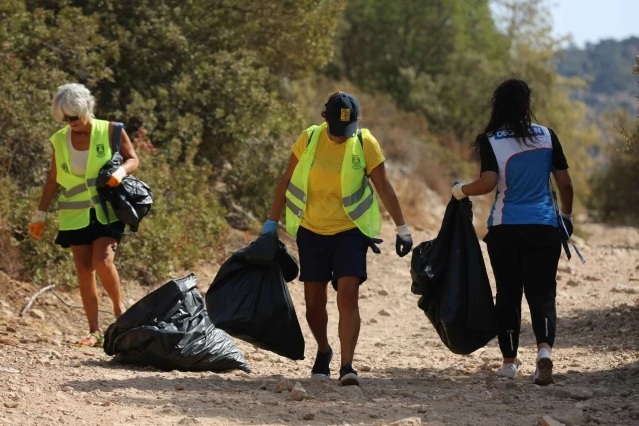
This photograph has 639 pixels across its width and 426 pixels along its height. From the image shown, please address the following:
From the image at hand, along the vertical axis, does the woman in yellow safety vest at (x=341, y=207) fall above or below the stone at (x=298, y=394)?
above

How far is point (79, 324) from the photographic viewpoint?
8.41m

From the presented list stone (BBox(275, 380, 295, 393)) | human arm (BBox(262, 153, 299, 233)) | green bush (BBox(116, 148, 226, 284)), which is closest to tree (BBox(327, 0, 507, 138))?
green bush (BBox(116, 148, 226, 284))

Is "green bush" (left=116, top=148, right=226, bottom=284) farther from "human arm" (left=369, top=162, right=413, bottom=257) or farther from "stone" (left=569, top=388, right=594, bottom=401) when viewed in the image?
"stone" (left=569, top=388, right=594, bottom=401)

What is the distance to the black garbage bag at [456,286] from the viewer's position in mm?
6016

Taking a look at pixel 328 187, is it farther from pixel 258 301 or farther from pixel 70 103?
pixel 70 103

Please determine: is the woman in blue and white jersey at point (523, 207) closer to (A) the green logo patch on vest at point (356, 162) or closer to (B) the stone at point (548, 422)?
(A) the green logo patch on vest at point (356, 162)

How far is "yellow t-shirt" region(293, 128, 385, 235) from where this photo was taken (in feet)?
19.4

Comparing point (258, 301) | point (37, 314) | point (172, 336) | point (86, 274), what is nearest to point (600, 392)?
point (258, 301)

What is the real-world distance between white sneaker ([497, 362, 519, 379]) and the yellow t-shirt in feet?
4.37

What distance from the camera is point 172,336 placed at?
6.26m

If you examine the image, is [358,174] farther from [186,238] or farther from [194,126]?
[194,126]

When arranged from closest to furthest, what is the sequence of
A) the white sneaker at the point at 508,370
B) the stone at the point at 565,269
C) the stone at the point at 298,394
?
the stone at the point at 298,394
the white sneaker at the point at 508,370
the stone at the point at 565,269

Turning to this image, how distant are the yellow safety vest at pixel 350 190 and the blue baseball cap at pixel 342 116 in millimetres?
90

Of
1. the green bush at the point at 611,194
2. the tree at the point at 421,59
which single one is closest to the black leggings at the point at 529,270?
the green bush at the point at 611,194
